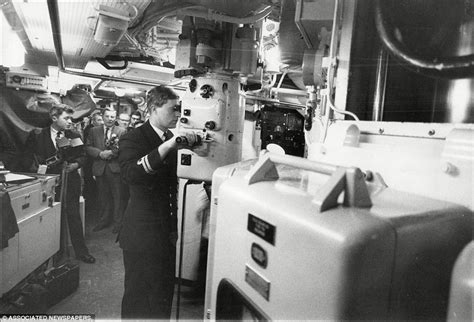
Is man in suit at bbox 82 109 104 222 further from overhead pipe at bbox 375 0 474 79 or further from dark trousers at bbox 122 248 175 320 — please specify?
overhead pipe at bbox 375 0 474 79

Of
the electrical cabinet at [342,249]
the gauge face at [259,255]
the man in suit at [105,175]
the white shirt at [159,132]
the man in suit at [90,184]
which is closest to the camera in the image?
the electrical cabinet at [342,249]

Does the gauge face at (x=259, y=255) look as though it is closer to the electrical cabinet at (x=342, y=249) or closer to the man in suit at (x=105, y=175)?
the electrical cabinet at (x=342, y=249)

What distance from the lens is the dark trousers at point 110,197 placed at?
15.7ft

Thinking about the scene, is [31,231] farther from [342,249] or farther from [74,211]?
[342,249]

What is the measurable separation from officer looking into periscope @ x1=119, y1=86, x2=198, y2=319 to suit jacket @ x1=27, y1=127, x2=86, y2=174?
1.32m

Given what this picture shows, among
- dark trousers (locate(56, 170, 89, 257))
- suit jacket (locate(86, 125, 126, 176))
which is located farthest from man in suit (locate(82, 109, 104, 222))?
dark trousers (locate(56, 170, 89, 257))

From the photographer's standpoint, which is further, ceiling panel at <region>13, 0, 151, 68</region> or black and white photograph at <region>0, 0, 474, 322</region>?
ceiling panel at <region>13, 0, 151, 68</region>

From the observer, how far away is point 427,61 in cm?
96

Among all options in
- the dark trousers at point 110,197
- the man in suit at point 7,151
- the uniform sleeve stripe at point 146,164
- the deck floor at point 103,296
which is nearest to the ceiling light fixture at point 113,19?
the uniform sleeve stripe at point 146,164

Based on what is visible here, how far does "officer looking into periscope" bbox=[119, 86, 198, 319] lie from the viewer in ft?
6.66

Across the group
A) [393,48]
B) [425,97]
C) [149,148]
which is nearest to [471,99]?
[425,97]

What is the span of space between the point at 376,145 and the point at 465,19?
0.63 metres

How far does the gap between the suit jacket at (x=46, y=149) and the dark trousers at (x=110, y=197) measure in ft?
4.15

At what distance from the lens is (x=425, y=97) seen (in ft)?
4.66
